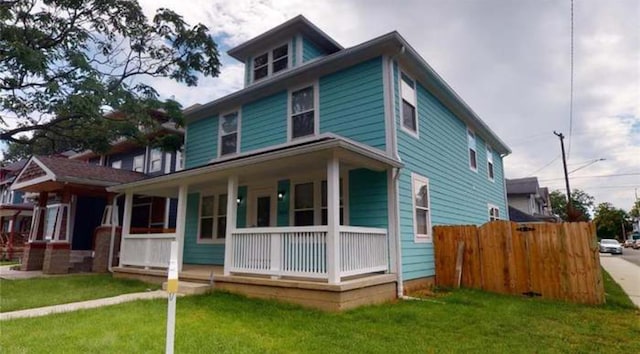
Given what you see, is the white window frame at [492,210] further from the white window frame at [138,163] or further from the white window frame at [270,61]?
the white window frame at [138,163]

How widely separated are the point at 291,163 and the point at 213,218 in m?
4.87

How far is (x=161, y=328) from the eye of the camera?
4668mm

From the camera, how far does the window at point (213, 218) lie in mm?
10602

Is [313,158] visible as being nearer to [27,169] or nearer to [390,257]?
[390,257]

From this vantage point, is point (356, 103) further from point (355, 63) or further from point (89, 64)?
point (89, 64)

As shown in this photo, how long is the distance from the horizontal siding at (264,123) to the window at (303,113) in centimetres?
27

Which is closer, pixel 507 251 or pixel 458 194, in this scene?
pixel 507 251

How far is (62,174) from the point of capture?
10.8 metres

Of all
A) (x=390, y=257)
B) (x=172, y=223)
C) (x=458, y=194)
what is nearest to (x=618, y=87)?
(x=458, y=194)

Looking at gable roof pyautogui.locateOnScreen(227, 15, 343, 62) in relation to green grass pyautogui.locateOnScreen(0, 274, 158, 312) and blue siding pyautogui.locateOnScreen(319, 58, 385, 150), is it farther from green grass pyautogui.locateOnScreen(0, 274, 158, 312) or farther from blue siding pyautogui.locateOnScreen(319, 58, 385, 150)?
green grass pyautogui.locateOnScreen(0, 274, 158, 312)

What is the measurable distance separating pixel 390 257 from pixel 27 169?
12515mm

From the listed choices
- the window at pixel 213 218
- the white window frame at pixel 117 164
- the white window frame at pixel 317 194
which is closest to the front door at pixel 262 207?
the white window frame at pixel 317 194

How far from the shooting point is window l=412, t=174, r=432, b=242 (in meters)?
8.40

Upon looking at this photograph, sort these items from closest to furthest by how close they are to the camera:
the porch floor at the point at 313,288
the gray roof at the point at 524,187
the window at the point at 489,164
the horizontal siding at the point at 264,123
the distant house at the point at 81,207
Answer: the porch floor at the point at 313,288 < the horizontal siding at the point at 264,123 < the distant house at the point at 81,207 < the window at the point at 489,164 < the gray roof at the point at 524,187
